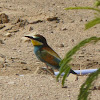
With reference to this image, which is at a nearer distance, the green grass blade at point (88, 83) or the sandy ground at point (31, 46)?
the green grass blade at point (88, 83)

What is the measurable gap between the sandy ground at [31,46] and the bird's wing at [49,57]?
25cm

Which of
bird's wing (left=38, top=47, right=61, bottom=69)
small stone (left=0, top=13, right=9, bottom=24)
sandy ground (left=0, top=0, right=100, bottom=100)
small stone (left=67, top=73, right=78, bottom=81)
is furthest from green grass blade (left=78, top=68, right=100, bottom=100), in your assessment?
small stone (left=0, top=13, right=9, bottom=24)

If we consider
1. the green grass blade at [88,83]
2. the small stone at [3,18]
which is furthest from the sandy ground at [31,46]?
the green grass blade at [88,83]

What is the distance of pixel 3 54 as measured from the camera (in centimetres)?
835

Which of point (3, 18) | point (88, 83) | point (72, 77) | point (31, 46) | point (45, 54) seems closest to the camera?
point (88, 83)

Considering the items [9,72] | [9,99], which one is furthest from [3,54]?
[9,99]

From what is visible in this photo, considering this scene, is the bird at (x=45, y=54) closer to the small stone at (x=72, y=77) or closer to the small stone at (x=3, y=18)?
the small stone at (x=72, y=77)

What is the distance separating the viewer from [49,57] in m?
6.97

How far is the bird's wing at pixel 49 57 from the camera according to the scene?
6930 mm

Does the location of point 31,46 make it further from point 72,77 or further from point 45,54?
point 72,77

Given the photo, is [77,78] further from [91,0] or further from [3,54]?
[91,0]

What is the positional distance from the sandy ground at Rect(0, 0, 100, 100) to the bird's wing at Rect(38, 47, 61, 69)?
0.82ft

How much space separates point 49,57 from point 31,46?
2.37 metres

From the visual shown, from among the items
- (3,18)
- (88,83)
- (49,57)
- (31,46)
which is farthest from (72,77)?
(3,18)
